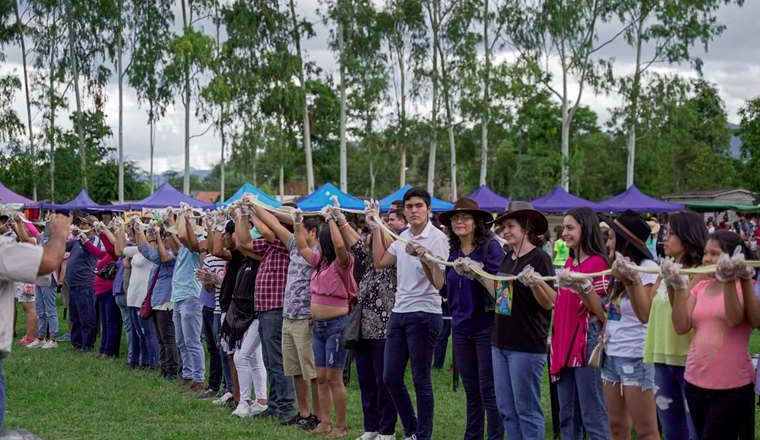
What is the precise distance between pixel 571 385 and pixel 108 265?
8723 millimetres

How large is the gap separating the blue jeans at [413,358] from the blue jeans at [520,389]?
0.94 meters

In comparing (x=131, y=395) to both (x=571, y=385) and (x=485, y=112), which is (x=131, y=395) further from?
(x=485, y=112)

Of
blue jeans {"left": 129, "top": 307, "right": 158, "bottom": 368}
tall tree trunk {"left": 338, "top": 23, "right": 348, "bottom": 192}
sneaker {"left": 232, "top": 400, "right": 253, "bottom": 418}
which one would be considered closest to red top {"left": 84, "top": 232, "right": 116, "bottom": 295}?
blue jeans {"left": 129, "top": 307, "right": 158, "bottom": 368}

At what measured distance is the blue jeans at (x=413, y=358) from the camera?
701 cm

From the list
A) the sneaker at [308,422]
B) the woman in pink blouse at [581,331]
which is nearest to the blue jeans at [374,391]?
the sneaker at [308,422]

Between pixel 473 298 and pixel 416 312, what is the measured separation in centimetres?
53

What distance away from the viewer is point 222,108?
37031 millimetres

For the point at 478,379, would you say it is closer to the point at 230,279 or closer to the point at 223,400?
the point at 230,279

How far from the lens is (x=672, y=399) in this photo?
18.0 ft

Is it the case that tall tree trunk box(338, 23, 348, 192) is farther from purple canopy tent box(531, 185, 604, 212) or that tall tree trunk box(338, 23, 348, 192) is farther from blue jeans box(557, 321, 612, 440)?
blue jeans box(557, 321, 612, 440)

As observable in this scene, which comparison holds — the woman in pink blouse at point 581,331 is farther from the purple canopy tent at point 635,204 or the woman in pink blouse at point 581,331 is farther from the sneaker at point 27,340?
the purple canopy tent at point 635,204

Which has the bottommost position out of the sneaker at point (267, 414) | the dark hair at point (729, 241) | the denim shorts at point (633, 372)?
the sneaker at point (267, 414)

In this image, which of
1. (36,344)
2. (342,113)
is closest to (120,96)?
(342,113)

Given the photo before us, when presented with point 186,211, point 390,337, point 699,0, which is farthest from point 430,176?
point 390,337
